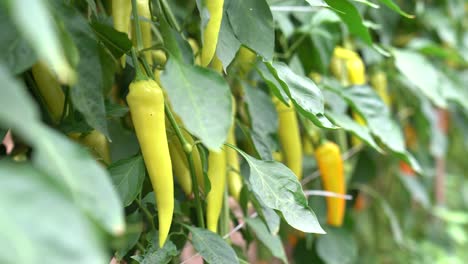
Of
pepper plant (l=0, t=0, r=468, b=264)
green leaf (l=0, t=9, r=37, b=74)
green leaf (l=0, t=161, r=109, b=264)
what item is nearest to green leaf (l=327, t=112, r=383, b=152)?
pepper plant (l=0, t=0, r=468, b=264)

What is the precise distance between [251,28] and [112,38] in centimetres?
15

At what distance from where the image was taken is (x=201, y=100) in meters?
0.54

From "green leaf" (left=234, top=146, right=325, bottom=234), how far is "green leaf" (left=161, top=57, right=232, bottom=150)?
6.5 inches

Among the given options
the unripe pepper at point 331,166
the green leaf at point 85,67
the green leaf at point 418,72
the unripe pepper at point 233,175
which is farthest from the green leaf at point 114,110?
the green leaf at point 418,72

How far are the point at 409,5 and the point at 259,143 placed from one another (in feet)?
3.07

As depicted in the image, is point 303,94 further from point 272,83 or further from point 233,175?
point 233,175

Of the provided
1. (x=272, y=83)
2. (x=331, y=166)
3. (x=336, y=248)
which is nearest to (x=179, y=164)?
(x=272, y=83)

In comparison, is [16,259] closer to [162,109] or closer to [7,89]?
[7,89]

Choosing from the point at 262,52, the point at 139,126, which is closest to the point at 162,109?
the point at 139,126

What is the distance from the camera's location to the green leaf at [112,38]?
0.65 m

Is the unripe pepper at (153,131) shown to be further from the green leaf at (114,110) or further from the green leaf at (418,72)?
the green leaf at (418,72)

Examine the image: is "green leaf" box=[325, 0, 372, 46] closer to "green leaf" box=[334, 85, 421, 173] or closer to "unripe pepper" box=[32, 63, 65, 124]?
"green leaf" box=[334, 85, 421, 173]

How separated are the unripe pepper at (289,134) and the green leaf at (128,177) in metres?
0.35

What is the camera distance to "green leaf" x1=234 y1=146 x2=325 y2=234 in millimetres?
683
